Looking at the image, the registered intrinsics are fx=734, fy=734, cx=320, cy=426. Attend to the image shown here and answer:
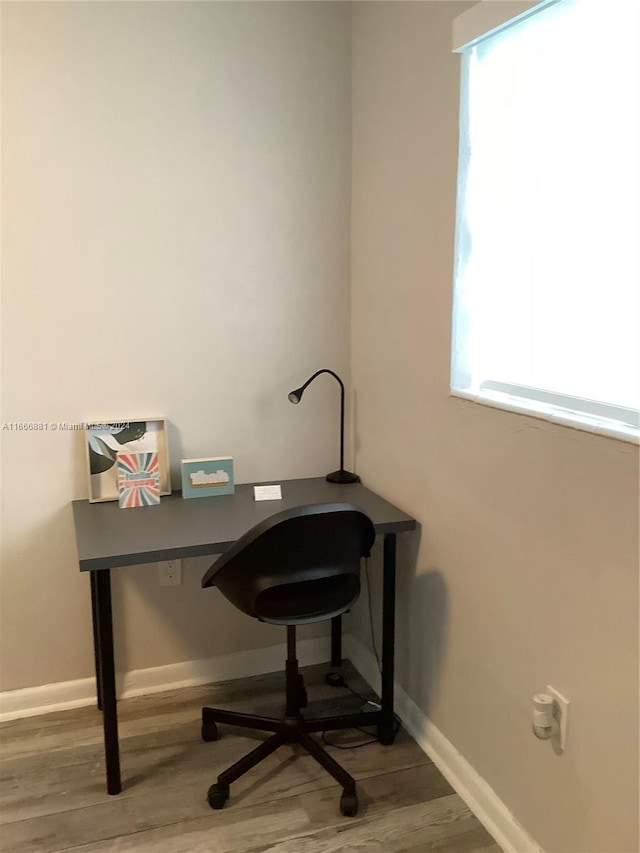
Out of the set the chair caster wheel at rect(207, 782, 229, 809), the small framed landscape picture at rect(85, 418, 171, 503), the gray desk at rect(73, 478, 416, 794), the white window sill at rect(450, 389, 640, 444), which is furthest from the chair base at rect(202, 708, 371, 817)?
the white window sill at rect(450, 389, 640, 444)

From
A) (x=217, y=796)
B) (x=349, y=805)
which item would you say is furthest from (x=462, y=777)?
(x=217, y=796)

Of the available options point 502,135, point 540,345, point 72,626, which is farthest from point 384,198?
point 72,626

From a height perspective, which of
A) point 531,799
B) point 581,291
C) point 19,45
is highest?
point 19,45

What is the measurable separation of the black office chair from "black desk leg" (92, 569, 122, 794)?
0.88 feet

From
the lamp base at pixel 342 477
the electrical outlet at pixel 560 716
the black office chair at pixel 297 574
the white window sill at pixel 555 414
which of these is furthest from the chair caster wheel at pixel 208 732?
the white window sill at pixel 555 414

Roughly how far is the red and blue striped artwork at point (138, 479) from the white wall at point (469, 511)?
2.42ft

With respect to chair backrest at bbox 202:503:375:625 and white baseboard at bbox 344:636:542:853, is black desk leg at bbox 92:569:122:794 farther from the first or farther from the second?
white baseboard at bbox 344:636:542:853

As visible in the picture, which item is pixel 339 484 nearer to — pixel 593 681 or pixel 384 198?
pixel 384 198

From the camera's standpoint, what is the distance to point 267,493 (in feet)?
8.05

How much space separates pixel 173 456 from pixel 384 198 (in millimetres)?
1109

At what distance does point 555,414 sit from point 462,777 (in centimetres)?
112

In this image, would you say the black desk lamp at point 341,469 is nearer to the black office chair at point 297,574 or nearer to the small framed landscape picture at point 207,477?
the small framed landscape picture at point 207,477

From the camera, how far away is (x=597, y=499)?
1.50 meters

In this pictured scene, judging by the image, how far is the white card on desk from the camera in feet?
8.00
